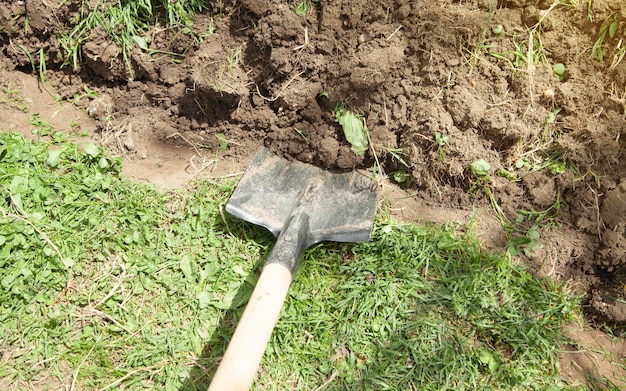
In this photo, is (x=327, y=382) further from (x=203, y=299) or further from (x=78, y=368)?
(x=78, y=368)

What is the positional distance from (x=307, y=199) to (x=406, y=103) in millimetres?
729

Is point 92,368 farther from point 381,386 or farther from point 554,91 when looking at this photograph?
point 554,91

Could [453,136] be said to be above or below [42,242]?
above

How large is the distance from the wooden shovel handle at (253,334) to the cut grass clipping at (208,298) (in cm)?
29

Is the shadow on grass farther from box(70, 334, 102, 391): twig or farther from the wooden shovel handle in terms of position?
box(70, 334, 102, 391): twig

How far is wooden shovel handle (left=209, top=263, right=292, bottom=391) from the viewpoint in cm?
172

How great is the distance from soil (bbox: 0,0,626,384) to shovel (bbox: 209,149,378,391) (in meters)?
0.12

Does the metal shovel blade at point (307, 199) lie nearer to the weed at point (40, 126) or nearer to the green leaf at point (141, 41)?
the green leaf at point (141, 41)

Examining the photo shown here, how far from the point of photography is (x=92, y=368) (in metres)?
2.11

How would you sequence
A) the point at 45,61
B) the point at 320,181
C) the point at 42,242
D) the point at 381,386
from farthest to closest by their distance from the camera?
the point at 45,61 → the point at 320,181 → the point at 42,242 → the point at 381,386

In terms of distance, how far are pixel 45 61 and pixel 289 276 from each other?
200 centimetres

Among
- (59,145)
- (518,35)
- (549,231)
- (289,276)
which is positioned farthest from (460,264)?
(59,145)

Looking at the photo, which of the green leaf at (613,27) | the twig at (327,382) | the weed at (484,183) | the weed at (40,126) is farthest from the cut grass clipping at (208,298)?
the green leaf at (613,27)

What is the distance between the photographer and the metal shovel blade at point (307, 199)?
7.70 ft
